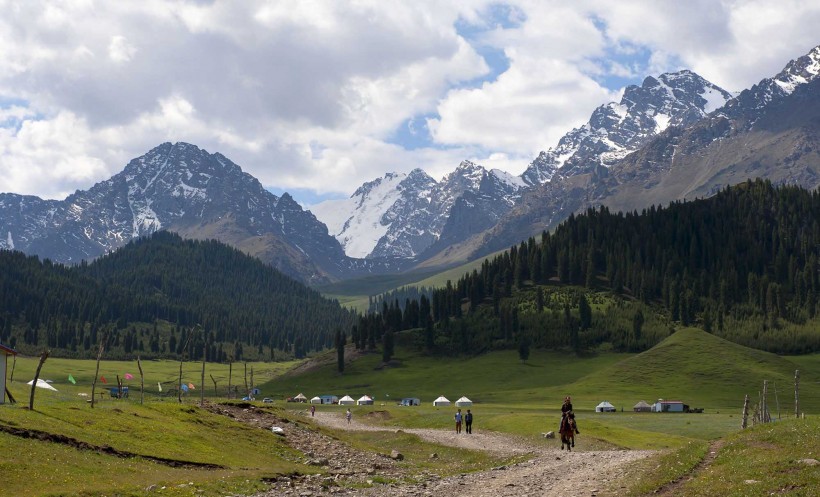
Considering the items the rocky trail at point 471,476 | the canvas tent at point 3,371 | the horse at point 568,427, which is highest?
the canvas tent at point 3,371

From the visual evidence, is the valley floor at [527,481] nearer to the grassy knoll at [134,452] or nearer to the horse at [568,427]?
the horse at [568,427]

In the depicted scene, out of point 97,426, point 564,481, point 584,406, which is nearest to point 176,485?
point 97,426

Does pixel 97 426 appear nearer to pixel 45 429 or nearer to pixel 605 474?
pixel 45 429

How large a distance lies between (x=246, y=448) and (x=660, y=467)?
34299 mm

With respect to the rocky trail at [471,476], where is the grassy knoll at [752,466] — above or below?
above

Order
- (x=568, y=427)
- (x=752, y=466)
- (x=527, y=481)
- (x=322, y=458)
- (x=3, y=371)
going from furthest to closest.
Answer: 1. (x=3, y=371)
2. (x=322, y=458)
3. (x=568, y=427)
4. (x=527, y=481)
5. (x=752, y=466)

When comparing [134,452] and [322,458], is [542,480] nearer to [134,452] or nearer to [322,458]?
[134,452]

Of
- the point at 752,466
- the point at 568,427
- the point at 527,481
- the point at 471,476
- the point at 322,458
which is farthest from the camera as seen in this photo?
the point at 322,458

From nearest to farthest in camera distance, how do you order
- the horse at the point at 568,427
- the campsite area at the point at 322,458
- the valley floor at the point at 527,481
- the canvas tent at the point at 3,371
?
the campsite area at the point at 322,458 < the valley floor at the point at 527,481 < the horse at the point at 568,427 < the canvas tent at the point at 3,371

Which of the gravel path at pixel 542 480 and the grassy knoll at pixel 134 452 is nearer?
the grassy knoll at pixel 134 452

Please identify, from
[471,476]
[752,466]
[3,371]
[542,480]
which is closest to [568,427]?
[471,476]

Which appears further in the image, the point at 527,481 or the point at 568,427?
the point at 568,427

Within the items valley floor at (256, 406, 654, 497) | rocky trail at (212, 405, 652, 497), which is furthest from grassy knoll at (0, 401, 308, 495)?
valley floor at (256, 406, 654, 497)

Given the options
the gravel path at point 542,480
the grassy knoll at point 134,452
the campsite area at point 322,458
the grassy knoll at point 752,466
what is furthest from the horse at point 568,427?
the grassy knoll at point 134,452
